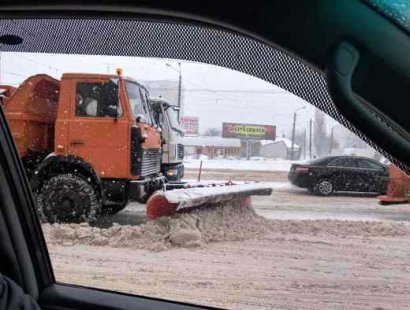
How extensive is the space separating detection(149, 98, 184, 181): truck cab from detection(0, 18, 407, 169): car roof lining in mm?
7336

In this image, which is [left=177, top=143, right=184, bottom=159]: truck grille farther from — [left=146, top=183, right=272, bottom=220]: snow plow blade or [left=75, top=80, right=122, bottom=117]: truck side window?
[left=146, top=183, right=272, bottom=220]: snow plow blade

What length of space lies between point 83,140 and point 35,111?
866mm

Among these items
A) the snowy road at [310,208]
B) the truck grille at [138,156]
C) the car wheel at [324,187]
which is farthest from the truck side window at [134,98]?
the car wheel at [324,187]

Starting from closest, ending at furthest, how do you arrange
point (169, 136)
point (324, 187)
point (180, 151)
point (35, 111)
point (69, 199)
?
1. point (69, 199)
2. point (35, 111)
3. point (324, 187)
4. point (169, 136)
5. point (180, 151)

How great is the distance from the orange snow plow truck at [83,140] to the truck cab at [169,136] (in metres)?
1.28

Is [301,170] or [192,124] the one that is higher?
[192,124]

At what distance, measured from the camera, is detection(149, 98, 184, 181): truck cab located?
9.06 m

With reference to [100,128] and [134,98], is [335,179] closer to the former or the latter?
[134,98]

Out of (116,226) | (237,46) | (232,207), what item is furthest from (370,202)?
(237,46)

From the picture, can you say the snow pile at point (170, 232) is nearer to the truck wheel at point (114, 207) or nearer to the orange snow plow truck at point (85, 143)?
the orange snow plow truck at point (85, 143)

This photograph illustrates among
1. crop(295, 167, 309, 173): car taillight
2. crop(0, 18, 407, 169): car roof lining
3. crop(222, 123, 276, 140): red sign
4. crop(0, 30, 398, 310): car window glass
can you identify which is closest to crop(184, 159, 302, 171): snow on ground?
crop(0, 30, 398, 310): car window glass

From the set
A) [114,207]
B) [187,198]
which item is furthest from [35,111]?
[187,198]

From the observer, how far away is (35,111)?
25.2 ft

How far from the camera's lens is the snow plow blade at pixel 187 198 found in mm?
6375
